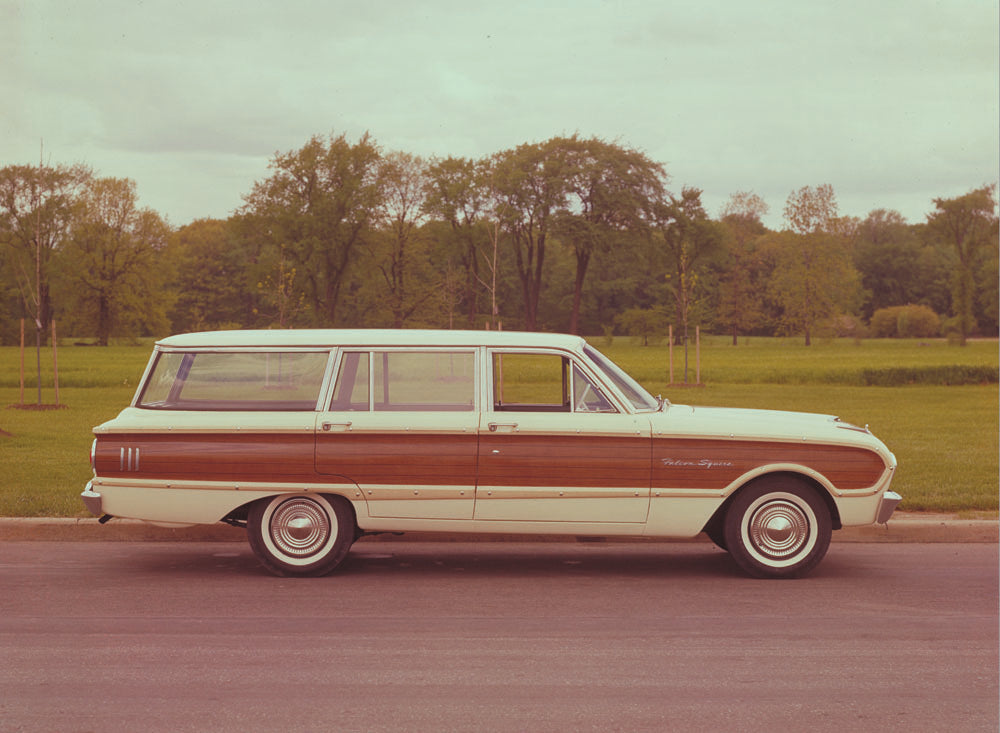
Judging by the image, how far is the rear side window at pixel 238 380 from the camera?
7867 millimetres

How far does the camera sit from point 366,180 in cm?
7175

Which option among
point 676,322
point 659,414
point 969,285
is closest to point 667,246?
point 676,322

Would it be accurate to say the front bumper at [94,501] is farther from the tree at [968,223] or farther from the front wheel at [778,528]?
the tree at [968,223]

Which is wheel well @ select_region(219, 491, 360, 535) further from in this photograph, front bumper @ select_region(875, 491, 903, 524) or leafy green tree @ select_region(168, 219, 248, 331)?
leafy green tree @ select_region(168, 219, 248, 331)

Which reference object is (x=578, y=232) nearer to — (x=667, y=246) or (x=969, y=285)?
(x=667, y=246)

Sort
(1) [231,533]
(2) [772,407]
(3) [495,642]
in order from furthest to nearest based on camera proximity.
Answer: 1. (2) [772,407]
2. (1) [231,533]
3. (3) [495,642]

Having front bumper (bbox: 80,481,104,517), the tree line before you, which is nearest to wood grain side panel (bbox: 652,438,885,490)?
front bumper (bbox: 80,481,104,517)

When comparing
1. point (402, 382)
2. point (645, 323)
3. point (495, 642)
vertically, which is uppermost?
point (645, 323)

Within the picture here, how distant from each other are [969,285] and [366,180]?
3814 centimetres

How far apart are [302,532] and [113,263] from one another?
230ft

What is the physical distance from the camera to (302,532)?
25.4ft

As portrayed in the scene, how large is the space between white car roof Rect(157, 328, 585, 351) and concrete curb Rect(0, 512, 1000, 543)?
1948 millimetres

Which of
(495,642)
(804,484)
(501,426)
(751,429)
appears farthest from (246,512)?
(804,484)

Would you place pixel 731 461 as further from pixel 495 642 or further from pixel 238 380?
pixel 238 380
